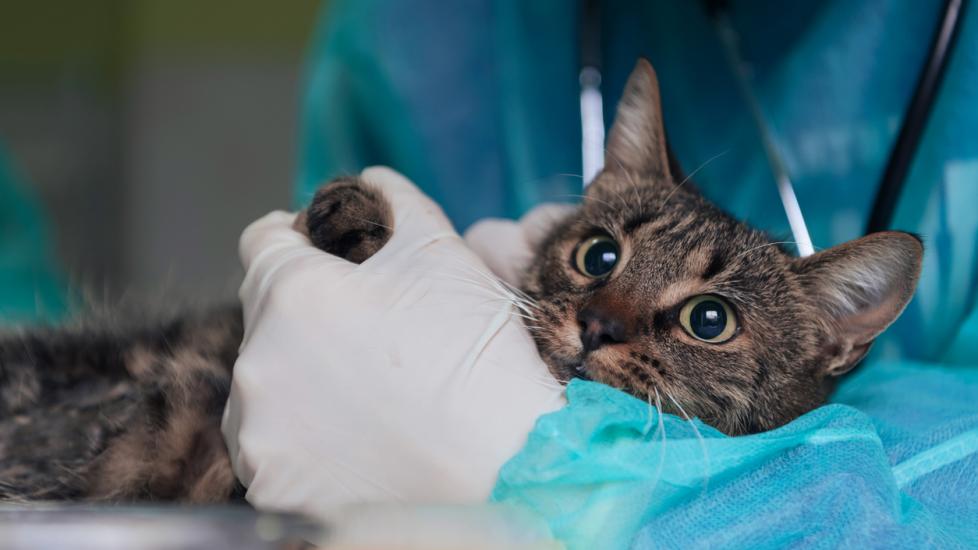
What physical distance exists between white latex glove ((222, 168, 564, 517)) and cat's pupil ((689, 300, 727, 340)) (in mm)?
255

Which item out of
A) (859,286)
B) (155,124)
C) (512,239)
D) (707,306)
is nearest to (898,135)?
Result: (859,286)

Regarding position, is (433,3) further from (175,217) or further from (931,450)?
(175,217)

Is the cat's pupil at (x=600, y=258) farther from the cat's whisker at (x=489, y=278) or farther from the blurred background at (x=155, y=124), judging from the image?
the blurred background at (x=155, y=124)

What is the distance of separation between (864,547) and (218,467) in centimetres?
90

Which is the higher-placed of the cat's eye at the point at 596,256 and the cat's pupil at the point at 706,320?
the cat's eye at the point at 596,256

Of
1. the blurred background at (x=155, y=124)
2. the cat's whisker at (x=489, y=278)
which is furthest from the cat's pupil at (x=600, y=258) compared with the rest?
the blurred background at (x=155, y=124)

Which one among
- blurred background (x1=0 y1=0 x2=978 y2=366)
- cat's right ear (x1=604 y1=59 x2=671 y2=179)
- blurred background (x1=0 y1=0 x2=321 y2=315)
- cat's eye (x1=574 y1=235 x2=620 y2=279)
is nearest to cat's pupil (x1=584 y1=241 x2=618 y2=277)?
cat's eye (x1=574 y1=235 x2=620 y2=279)

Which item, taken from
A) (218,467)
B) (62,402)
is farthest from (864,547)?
(62,402)

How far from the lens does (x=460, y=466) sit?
3.02 feet

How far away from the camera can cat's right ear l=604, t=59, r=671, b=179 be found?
134cm

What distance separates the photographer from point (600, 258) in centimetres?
125

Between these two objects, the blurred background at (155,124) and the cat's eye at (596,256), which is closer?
the cat's eye at (596,256)

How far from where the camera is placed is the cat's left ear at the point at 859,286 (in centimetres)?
109

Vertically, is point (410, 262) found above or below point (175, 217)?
above
